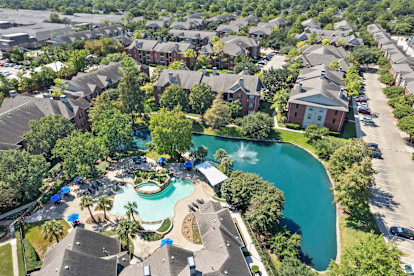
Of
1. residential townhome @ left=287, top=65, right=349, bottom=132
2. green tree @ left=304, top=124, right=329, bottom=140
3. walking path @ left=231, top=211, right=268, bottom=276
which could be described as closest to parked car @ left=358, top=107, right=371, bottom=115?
residential townhome @ left=287, top=65, right=349, bottom=132

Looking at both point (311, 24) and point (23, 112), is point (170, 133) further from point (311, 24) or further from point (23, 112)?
point (311, 24)

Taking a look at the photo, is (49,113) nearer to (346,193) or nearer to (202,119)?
(202,119)

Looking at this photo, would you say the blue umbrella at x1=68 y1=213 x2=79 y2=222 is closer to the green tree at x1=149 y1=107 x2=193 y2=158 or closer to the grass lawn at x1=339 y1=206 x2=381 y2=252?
the green tree at x1=149 y1=107 x2=193 y2=158

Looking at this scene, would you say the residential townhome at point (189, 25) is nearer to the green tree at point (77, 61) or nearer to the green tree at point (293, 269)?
the green tree at point (77, 61)

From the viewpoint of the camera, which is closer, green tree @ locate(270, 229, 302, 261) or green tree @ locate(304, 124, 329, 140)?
green tree @ locate(270, 229, 302, 261)

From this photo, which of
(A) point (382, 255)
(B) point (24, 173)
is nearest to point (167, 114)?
(B) point (24, 173)

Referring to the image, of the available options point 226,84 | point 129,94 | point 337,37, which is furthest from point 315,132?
point 337,37
